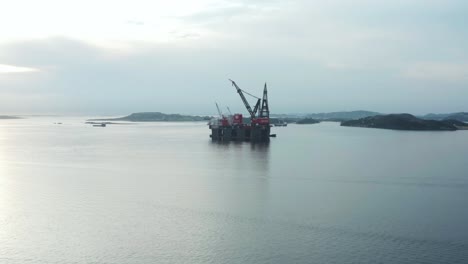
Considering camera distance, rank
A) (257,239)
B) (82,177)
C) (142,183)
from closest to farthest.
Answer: (257,239), (142,183), (82,177)

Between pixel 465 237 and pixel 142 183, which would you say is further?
pixel 142 183

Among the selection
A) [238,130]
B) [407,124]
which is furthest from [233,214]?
[407,124]

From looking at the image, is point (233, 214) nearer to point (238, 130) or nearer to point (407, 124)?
point (238, 130)

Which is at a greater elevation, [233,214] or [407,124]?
[407,124]

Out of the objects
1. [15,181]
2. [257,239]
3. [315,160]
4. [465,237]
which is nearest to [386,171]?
[315,160]

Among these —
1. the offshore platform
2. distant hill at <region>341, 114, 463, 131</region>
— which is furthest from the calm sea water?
distant hill at <region>341, 114, 463, 131</region>

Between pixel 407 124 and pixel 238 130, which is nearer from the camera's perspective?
pixel 238 130

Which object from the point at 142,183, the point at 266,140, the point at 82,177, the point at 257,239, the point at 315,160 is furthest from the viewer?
the point at 266,140

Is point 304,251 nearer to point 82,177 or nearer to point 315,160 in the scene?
point 82,177
